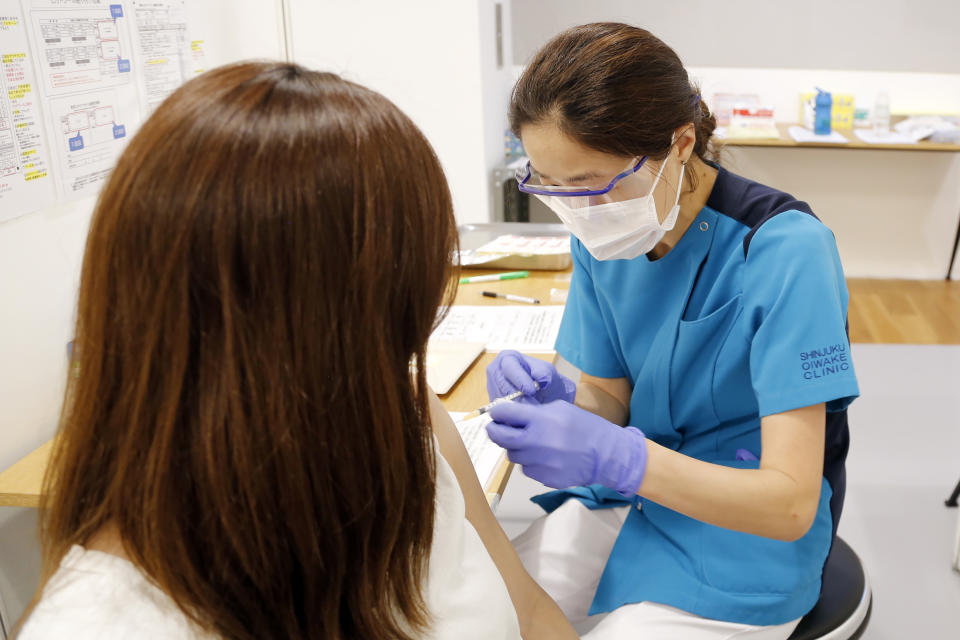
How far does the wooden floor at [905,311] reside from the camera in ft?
12.3

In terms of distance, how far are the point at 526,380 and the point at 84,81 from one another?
3.80ft

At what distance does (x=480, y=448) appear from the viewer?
4.25 ft

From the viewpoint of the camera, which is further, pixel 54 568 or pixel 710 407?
pixel 710 407

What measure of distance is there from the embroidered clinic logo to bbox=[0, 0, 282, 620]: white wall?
49.6 inches

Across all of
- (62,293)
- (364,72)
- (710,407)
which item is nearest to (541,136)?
(710,407)

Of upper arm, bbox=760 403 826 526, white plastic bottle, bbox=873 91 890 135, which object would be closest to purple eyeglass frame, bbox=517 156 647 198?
upper arm, bbox=760 403 826 526

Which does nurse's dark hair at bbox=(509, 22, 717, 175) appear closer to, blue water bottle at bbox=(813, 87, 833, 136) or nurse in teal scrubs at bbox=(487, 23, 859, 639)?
nurse in teal scrubs at bbox=(487, 23, 859, 639)

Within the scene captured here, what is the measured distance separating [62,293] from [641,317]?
1.19 meters

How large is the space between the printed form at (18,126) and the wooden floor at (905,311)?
3418 millimetres

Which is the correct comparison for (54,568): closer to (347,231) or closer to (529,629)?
(347,231)

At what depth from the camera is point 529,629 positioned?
1078 mm

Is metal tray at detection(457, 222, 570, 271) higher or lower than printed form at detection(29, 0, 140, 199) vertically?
lower

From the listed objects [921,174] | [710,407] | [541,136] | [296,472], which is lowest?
[921,174]

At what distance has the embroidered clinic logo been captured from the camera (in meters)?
1.06
